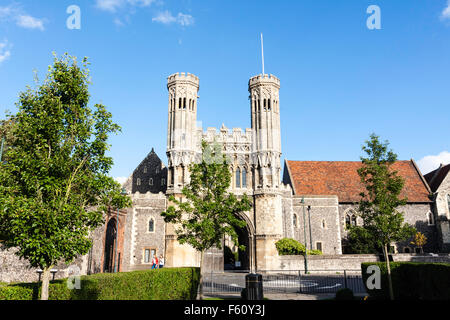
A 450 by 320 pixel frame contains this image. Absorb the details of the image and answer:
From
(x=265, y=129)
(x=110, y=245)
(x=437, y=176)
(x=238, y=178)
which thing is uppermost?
(x=265, y=129)

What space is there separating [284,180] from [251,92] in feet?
46.7

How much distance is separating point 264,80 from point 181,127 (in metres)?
9.94

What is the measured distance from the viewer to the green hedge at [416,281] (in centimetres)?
A: 1199

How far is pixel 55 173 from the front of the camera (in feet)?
32.5

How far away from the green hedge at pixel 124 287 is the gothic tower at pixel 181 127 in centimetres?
1608

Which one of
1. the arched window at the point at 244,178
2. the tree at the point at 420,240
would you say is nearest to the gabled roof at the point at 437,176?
the tree at the point at 420,240

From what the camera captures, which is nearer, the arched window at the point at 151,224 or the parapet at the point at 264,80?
the arched window at the point at 151,224

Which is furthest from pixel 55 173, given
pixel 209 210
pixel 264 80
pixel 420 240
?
pixel 420 240

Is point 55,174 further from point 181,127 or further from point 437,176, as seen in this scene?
point 437,176

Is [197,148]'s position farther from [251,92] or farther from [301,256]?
[301,256]

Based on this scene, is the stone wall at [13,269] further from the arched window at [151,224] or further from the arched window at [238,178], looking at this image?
the arched window at [238,178]

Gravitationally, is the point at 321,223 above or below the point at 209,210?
above

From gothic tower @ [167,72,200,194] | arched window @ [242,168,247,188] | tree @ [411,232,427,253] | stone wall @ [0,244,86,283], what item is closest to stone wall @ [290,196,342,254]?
arched window @ [242,168,247,188]
